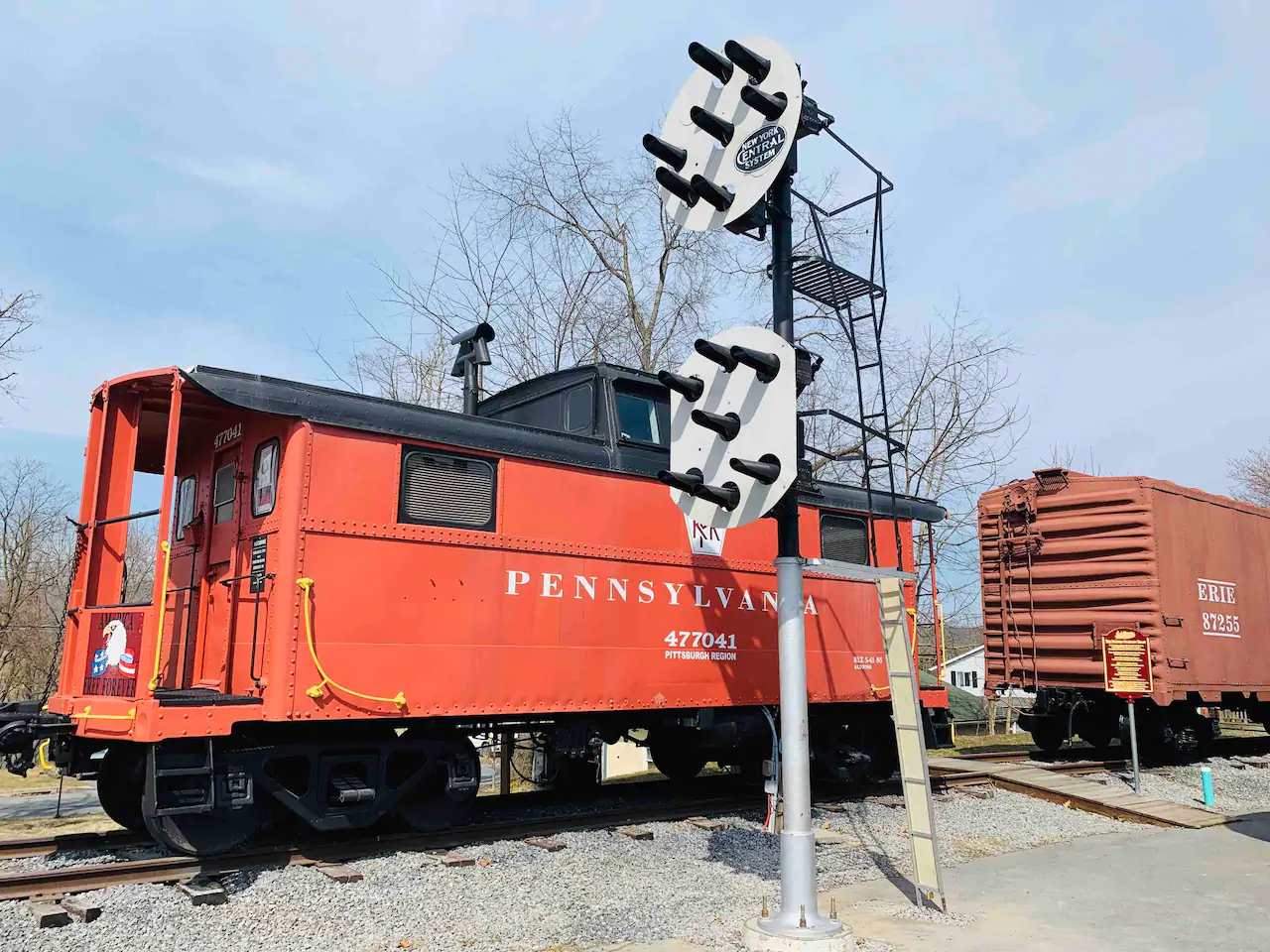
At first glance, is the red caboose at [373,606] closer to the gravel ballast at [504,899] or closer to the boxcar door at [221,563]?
the boxcar door at [221,563]

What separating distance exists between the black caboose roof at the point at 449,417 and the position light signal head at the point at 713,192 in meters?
2.13

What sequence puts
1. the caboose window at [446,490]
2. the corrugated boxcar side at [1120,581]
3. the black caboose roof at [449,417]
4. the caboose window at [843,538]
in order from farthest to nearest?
the corrugated boxcar side at [1120,581]
the caboose window at [843,538]
the caboose window at [446,490]
the black caboose roof at [449,417]

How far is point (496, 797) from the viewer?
931 cm

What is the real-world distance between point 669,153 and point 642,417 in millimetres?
3517

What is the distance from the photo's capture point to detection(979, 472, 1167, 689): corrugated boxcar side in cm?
1310

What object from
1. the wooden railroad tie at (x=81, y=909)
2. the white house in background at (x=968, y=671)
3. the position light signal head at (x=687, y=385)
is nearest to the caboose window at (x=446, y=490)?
the position light signal head at (x=687, y=385)

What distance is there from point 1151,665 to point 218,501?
38.5 feet

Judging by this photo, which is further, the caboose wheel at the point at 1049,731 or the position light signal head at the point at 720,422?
the caboose wheel at the point at 1049,731

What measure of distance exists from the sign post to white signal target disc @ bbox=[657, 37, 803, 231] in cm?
878

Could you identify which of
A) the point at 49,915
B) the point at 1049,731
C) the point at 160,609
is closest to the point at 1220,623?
the point at 1049,731

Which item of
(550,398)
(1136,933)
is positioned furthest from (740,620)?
(1136,933)

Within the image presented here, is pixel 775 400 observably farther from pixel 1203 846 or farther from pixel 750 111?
pixel 1203 846

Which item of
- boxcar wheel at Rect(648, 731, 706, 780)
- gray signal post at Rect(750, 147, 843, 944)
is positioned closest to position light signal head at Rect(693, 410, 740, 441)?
gray signal post at Rect(750, 147, 843, 944)

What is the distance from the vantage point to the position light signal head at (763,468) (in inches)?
189
